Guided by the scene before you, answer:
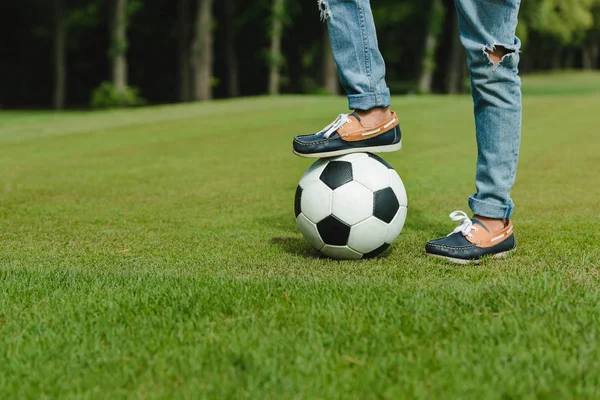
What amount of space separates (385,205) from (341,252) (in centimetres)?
37

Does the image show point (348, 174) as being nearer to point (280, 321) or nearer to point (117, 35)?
point (280, 321)

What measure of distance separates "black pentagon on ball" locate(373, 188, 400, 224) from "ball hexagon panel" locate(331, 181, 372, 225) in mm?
30

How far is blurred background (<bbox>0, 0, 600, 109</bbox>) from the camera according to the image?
1271 inches

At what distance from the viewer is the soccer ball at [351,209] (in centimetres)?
398

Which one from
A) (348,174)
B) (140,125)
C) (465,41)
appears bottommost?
(140,125)

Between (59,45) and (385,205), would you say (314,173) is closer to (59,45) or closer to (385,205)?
(385,205)

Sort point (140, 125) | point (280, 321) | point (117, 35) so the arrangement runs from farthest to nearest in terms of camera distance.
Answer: point (117, 35)
point (140, 125)
point (280, 321)

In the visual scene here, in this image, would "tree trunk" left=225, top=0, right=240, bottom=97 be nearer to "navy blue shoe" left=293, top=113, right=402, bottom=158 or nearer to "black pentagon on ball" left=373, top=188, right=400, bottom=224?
"navy blue shoe" left=293, top=113, right=402, bottom=158

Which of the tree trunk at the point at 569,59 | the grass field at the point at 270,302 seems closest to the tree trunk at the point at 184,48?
the grass field at the point at 270,302

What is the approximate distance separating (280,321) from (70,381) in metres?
0.82

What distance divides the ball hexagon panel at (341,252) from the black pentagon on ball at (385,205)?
24 centimetres

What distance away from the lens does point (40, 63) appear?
136 feet

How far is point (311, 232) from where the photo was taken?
13.4 feet

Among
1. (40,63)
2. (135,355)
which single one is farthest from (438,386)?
(40,63)
